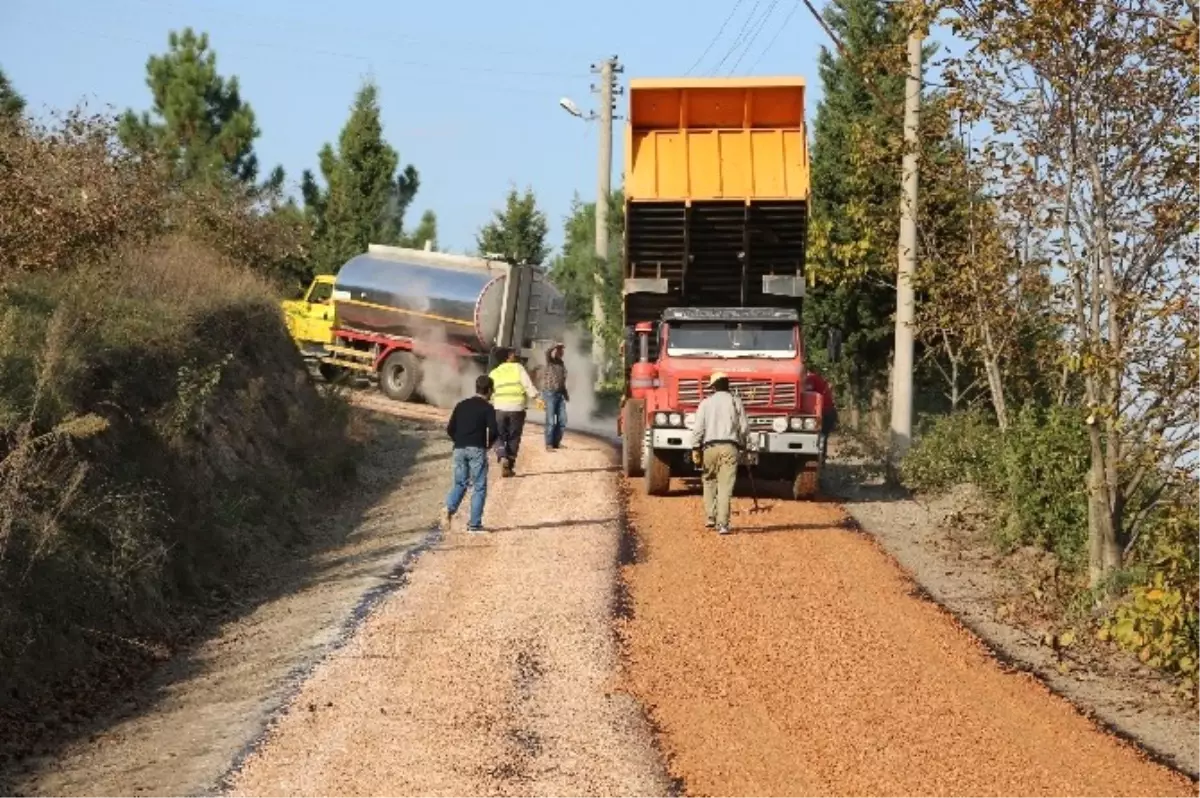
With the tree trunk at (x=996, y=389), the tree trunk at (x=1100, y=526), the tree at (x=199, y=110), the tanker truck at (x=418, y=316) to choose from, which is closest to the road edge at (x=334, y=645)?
the tree trunk at (x=1100, y=526)

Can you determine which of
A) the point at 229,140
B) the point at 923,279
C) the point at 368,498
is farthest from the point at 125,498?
the point at 229,140

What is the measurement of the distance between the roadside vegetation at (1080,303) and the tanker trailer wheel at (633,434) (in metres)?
3.80

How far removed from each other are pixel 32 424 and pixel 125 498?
1.15 meters

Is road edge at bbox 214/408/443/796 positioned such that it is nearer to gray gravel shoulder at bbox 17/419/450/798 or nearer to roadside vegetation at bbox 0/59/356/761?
gray gravel shoulder at bbox 17/419/450/798

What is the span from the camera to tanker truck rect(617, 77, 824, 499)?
23.0m

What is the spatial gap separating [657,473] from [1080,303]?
8.03 meters

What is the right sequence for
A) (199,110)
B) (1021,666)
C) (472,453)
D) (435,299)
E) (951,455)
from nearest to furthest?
(1021,666) → (472,453) → (951,455) → (435,299) → (199,110)

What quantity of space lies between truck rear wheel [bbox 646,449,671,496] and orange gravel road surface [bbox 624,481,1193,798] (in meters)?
4.07

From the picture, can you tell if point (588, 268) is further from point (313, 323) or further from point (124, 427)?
point (124, 427)

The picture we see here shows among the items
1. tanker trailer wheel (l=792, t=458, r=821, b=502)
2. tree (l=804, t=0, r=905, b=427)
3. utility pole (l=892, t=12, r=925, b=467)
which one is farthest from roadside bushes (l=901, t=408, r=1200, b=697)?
tree (l=804, t=0, r=905, b=427)

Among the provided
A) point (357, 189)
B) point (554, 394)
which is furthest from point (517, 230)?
point (554, 394)

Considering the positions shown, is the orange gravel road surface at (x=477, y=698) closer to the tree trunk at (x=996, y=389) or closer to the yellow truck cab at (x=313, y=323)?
the tree trunk at (x=996, y=389)

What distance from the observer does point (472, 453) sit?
20.0 m

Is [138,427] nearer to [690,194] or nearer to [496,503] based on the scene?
[496,503]
